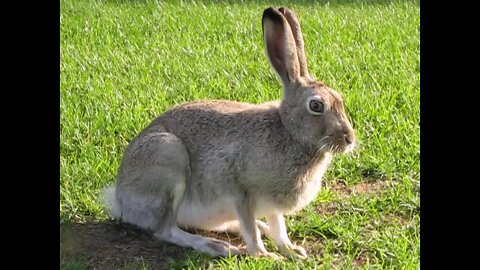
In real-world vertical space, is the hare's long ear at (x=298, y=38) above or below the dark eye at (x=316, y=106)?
above

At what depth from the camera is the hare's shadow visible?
14.4ft

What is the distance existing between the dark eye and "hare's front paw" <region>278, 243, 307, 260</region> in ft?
2.39

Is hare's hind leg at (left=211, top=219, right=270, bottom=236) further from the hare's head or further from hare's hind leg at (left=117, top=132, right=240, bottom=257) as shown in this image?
the hare's head

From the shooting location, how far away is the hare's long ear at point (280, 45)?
438 cm

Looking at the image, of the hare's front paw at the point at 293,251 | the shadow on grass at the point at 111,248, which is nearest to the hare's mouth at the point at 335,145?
the hare's front paw at the point at 293,251

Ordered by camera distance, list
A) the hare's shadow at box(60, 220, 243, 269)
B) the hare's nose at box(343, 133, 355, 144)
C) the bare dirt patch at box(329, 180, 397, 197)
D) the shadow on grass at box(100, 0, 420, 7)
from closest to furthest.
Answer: the hare's nose at box(343, 133, 355, 144)
the hare's shadow at box(60, 220, 243, 269)
the bare dirt patch at box(329, 180, 397, 197)
the shadow on grass at box(100, 0, 420, 7)

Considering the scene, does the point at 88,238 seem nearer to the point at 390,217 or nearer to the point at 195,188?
the point at 195,188

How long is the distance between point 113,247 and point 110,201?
38cm

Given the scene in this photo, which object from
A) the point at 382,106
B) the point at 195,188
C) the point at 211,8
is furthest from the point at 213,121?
the point at 211,8

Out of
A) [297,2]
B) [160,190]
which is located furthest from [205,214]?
[297,2]

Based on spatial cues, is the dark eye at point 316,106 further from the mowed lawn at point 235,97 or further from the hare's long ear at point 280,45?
the mowed lawn at point 235,97

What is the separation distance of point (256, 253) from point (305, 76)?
0.95 meters

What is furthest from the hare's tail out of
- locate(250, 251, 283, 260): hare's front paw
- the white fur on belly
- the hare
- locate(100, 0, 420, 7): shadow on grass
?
locate(100, 0, 420, 7): shadow on grass

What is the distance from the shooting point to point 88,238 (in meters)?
4.62
